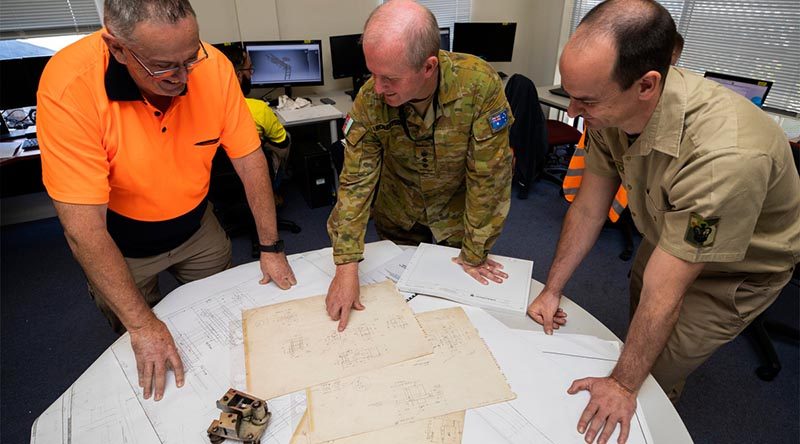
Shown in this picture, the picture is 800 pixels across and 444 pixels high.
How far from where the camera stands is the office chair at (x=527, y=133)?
320 cm

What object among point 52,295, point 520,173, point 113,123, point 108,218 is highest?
point 113,123

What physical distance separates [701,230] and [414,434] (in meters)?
0.69

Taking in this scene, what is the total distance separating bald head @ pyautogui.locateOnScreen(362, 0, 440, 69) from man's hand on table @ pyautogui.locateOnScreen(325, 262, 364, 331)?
56 centimetres

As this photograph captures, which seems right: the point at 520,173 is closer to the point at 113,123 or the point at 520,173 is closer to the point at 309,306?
the point at 309,306

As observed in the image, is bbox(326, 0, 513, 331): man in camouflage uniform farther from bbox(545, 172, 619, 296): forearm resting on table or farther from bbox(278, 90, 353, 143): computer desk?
bbox(278, 90, 353, 143): computer desk

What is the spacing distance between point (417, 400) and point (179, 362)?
21.3 inches

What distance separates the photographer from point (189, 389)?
0.96m

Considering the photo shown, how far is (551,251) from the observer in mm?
2934

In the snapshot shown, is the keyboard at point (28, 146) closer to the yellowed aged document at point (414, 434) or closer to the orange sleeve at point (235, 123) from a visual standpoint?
the orange sleeve at point (235, 123)

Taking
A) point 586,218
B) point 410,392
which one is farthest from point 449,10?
point 410,392

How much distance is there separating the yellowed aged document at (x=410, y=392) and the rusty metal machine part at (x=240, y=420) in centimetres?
10

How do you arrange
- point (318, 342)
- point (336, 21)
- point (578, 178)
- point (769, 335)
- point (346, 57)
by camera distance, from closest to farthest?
point (318, 342), point (578, 178), point (769, 335), point (346, 57), point (336, 21)

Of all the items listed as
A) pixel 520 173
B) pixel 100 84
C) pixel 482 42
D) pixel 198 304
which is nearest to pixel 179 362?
pixel 198 304

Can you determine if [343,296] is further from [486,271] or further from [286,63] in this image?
[286,63]
